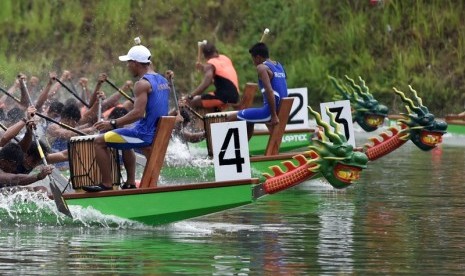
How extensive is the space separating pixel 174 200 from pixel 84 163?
4.28 feet

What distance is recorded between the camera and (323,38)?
41500 millimetres

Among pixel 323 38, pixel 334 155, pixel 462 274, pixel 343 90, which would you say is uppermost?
pixel 323 38

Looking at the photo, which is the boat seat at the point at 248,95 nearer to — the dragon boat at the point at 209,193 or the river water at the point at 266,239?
the river water at the point at 266,239

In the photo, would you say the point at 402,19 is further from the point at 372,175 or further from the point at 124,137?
the point at 124,137

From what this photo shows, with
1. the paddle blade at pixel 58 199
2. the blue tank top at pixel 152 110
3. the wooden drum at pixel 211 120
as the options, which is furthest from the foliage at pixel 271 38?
the paddle blade at pixel 58 199

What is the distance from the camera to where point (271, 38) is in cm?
4238

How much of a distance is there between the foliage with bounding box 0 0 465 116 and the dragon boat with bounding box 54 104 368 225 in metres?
20.6

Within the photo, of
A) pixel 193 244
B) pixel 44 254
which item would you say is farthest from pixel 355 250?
pixel 44 254

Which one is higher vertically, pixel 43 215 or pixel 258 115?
pixel 258 115

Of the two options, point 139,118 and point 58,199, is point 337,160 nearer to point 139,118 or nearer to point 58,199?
point 139,118

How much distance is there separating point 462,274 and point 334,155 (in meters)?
3.17

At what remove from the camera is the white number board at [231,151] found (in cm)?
1727

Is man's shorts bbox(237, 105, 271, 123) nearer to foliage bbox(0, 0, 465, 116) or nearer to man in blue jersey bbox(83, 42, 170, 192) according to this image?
man in blue jersey bbox(83, 42, 170, 192)

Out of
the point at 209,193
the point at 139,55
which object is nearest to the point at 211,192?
the point at 209,193
